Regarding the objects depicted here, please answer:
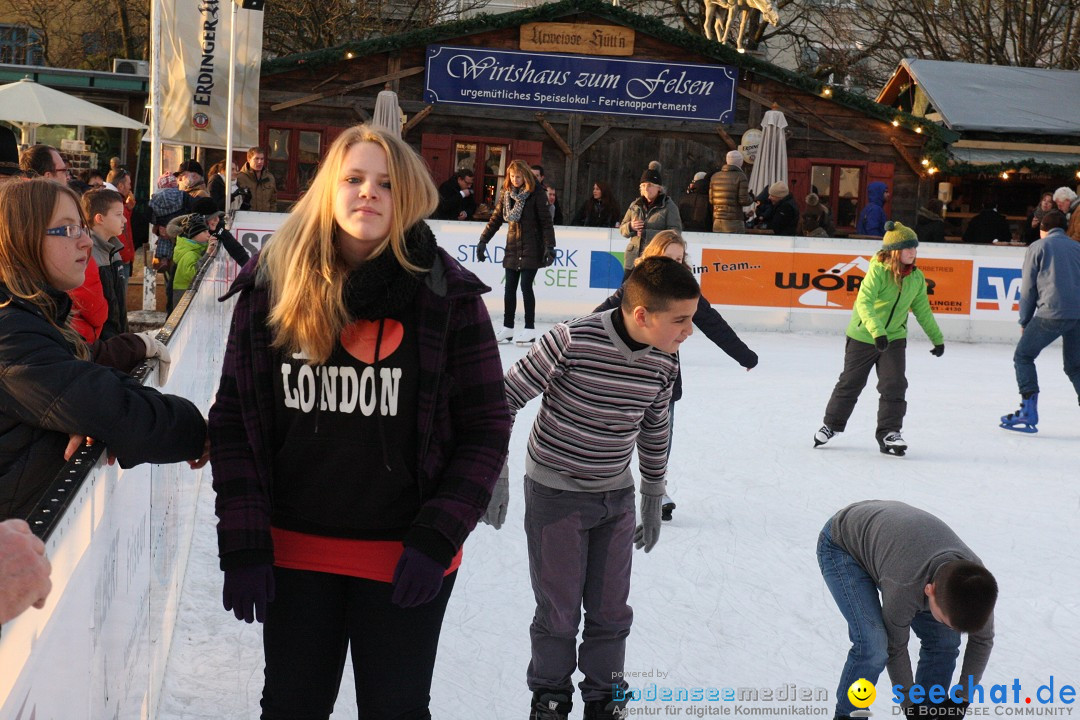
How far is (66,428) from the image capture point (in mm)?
2344

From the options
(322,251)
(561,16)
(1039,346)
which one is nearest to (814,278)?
(1039,346)

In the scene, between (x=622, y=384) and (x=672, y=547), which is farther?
(x=672, y=547)

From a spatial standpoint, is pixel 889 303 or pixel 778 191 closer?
pixel 889 303

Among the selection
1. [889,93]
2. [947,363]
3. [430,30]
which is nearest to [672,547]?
[947,363]

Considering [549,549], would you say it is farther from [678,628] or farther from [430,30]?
[430,30]

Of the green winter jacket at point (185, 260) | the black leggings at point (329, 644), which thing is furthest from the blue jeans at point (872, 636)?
the green winter jacket at point (185, 260)

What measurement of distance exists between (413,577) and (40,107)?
665 inches

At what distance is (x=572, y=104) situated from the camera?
19625mm

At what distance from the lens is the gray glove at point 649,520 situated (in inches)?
148

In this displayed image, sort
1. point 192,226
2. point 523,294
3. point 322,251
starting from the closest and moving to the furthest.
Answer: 1. point 322,251
2. point 192,226
3. point 523,294

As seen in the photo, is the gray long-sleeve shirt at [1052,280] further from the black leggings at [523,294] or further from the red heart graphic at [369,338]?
the red heart graphic at [369,338]

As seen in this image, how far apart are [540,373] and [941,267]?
1117 centimetres

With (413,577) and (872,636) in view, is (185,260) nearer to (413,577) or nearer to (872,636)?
(872,636)

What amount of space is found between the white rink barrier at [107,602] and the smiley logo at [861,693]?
6.26 ft
